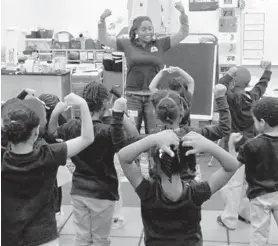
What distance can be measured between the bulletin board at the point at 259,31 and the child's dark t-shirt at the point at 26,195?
5.69 meters

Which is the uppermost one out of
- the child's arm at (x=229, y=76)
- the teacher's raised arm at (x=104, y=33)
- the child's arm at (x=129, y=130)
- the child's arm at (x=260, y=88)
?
the teacher's raised arm at (x=104, y=33)

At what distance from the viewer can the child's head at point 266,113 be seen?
224 centimetres

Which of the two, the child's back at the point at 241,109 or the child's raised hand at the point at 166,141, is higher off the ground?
the child's raised hand at the point at 166,141

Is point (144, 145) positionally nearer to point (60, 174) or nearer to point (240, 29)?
point (60, 174)

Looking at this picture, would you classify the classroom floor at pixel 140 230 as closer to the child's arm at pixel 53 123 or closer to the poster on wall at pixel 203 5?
the child's arm at pixel 53 123

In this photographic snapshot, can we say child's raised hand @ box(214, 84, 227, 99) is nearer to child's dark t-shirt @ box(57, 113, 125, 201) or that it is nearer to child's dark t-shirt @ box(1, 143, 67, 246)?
child's dark t-shirt @ box(57, 113, 125, 201)

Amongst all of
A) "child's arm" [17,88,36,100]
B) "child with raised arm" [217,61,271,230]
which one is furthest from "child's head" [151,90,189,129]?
"child with raised arm" [217,61,271,230]

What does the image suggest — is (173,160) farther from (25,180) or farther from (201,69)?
(201,69)

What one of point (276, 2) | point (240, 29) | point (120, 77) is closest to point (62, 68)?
point (120, 77)

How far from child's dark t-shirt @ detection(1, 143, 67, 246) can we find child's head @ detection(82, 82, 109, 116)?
55 cm

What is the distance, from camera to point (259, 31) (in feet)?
22.6

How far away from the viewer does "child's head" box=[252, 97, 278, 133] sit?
2240 millimetres

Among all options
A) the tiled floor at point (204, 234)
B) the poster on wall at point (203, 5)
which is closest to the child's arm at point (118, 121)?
the tiled floor at point (204, 234)

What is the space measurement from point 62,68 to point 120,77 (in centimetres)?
115
